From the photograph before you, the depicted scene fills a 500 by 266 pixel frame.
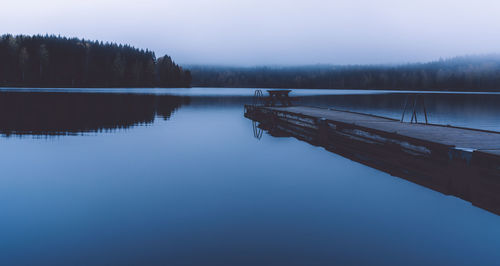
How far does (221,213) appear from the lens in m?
12.2

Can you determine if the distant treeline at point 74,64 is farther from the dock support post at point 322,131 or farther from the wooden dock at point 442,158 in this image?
the wooden dock at point 442,158

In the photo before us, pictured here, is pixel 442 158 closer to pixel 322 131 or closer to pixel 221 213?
pixel 221 213

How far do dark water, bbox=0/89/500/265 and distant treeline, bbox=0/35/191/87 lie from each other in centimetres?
13763

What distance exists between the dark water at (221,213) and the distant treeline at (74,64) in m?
138

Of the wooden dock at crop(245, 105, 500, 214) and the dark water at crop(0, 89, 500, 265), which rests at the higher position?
the wooden dock at crop(245, 105, 500, 214)

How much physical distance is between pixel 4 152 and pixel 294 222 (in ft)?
63.0

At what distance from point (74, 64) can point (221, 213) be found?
161 metres

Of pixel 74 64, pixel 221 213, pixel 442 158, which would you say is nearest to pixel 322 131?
pixel 442 158

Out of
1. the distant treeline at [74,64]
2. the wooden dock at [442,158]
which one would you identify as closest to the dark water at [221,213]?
the wooden dock at [442,158]

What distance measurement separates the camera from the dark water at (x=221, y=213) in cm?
920

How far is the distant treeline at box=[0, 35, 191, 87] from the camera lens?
454 ft

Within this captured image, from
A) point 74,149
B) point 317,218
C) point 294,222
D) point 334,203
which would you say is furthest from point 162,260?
point 74,149

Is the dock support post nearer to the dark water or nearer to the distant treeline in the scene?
the dark water

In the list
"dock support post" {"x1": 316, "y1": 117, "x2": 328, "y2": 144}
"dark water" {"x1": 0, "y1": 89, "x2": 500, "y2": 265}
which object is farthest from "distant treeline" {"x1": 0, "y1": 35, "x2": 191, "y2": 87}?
"dock support post" {"x1": 316, "y1": 117, "x2": 328, "y2": 144}
